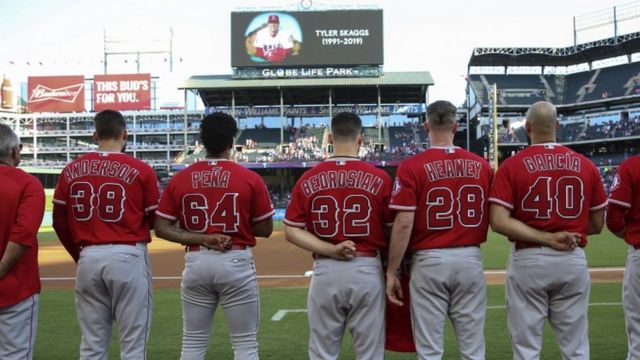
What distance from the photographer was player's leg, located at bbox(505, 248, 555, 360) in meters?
3.52

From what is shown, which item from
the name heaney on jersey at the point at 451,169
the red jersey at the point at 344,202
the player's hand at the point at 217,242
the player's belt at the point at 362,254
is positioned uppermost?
the name heaney on jersey at the point at 451,169

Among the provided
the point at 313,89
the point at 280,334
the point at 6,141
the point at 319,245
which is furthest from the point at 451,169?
the point at 313,89

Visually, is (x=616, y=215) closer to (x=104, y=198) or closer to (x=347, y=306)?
(x=347, y=306)

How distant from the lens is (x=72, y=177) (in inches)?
150

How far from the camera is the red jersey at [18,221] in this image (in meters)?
3.25

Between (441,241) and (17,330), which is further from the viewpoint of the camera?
(441,241)

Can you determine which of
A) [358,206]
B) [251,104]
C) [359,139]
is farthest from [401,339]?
[251,104]

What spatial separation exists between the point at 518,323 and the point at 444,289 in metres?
0.51

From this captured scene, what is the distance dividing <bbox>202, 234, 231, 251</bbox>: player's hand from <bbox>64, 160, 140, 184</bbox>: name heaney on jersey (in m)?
0.67

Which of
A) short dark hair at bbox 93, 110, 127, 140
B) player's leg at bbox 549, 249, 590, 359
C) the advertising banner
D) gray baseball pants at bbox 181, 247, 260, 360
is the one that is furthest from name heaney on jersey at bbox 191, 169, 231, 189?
the advertising banner

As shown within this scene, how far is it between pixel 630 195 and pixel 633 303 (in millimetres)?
725

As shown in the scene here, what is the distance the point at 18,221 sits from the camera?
3.25 m

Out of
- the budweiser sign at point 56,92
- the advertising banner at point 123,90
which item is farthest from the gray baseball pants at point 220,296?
the budweiser sign at point 56,92

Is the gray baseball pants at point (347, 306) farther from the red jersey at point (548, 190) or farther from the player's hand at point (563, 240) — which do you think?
the player's hand at point (563, 240)
